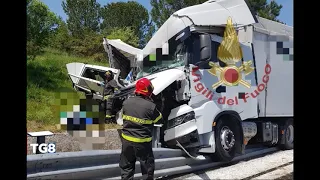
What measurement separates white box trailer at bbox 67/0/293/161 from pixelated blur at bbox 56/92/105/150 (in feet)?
2.17

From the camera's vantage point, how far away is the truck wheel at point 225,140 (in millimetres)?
4949

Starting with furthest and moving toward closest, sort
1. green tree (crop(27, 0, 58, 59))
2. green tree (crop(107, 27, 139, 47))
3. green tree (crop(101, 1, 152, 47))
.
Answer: green tree (crop(107, 27, 139, 47)) < green tree (crop(101, 1, 152, 47)) < green tree (crop(27, 0, 58, 59))

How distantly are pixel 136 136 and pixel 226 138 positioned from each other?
1.92 m

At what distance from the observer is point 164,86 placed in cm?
461

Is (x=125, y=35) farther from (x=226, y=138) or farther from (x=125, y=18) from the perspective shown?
(x=226, y=138)

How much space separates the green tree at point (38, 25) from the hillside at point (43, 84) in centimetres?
27

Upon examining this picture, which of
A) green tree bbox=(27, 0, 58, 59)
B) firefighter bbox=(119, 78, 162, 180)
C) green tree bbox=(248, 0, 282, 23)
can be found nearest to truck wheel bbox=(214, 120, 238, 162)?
firefighter bbox=(119, 78, 162, 180)

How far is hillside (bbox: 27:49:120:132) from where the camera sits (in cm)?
611

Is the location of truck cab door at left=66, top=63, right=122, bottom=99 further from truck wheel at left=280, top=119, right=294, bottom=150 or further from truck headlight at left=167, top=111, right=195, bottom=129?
truck wheel at left=280, top=119, right=294, bottom=150

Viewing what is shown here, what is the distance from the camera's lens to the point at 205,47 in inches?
184
